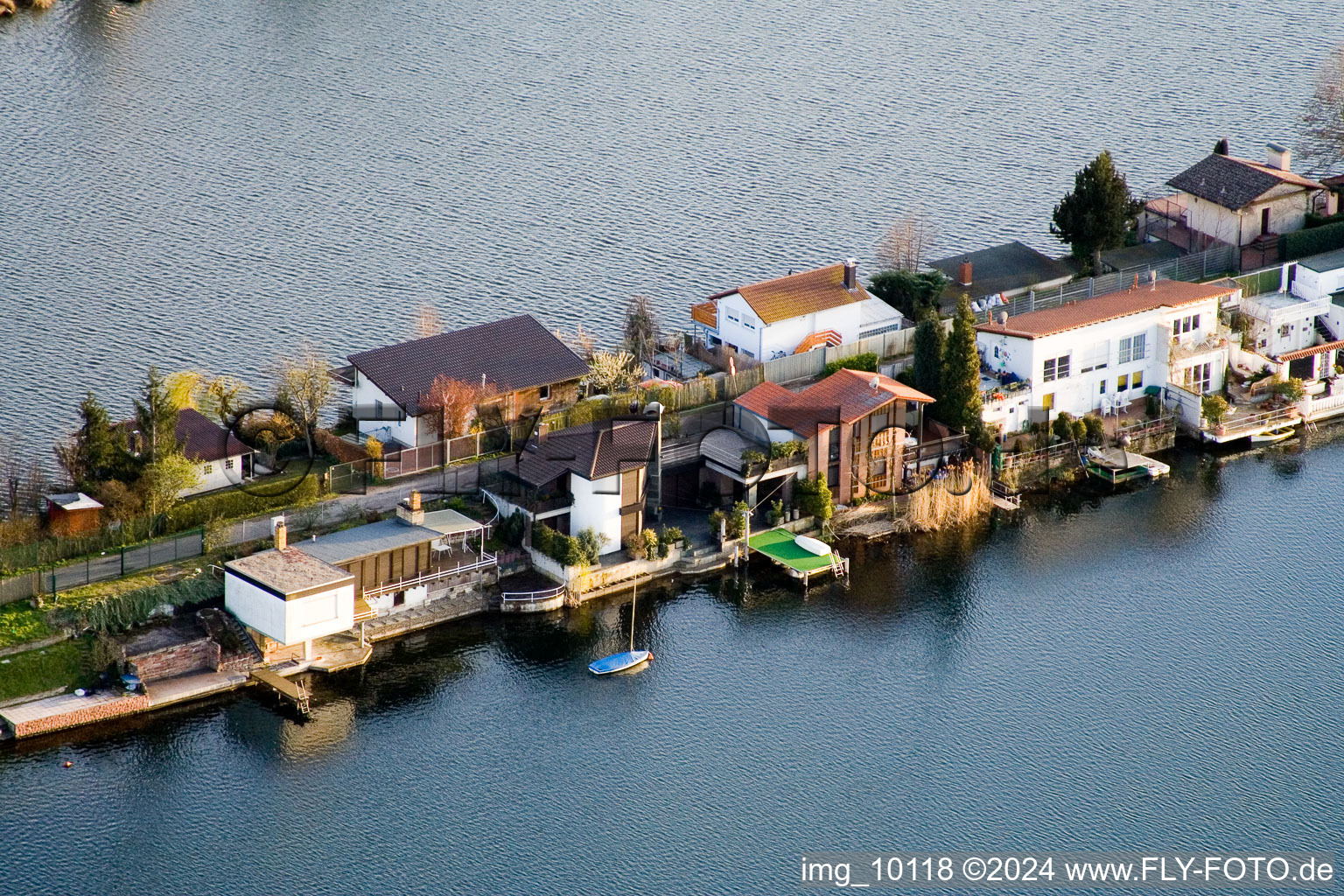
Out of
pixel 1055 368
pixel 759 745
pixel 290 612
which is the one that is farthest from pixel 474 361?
pixel 1055 368

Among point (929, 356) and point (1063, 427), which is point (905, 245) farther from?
point (1063, 427)

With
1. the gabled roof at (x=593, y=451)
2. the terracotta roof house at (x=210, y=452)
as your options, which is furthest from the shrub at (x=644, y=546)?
the terracotta roof house at (x=210, y=452)

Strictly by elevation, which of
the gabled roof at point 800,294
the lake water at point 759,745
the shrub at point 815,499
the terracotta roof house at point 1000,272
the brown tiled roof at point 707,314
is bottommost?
the lake water at point 759,745

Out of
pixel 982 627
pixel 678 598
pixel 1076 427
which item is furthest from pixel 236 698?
pixel 1076 427

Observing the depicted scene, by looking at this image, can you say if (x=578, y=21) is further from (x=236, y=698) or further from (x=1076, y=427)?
(x=236, y=698)

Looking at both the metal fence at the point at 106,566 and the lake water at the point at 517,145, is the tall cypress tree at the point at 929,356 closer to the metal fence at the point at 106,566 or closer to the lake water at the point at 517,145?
the lake water at the point at 517,145

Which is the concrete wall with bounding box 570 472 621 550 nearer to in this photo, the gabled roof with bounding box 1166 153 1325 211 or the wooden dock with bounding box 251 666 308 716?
the wooden dock with bounding box 251 666 308 716

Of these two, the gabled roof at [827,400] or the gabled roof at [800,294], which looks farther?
the gabled roof at [800,294]
